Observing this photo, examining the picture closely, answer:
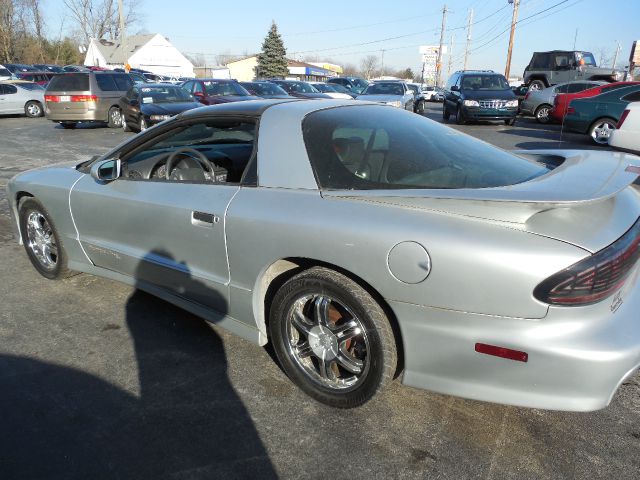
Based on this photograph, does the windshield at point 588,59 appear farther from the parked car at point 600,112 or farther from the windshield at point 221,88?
the windshield at point 221,88

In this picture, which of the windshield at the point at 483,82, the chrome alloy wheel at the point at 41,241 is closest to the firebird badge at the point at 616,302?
the chrome alloy wheel at the point at 41,241

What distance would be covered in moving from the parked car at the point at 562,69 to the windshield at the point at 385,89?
7.19m

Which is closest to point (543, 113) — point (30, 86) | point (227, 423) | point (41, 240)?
point (41, 240)

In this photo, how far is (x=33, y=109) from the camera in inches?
824

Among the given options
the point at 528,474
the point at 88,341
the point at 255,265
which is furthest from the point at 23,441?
the point at 528,474

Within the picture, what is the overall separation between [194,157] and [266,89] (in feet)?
49.1

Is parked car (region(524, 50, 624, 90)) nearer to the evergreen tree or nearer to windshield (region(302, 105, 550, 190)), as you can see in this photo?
windshield (region(302, 105, 550, 190))

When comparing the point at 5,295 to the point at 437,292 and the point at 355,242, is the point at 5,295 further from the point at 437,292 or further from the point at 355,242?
the point at 437,292

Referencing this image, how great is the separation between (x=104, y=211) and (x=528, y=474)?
293 centimetres

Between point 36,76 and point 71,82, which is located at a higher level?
point 36,76

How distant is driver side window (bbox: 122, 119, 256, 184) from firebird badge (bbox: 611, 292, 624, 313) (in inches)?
76.7

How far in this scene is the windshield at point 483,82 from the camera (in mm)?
16656

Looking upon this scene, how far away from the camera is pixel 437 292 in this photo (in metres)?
2.05

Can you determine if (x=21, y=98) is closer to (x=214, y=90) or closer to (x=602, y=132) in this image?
(x=214, y=90)
